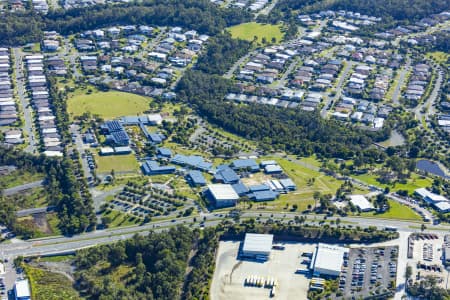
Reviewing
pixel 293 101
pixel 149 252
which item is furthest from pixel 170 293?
pixel 293 101

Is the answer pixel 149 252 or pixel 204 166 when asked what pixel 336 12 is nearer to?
pixel 204 166

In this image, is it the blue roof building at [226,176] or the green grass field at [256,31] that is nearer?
the blue roof building at [226,176]

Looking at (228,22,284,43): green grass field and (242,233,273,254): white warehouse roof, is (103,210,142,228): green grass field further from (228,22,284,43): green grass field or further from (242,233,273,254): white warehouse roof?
(228,22,284,43): green grass field

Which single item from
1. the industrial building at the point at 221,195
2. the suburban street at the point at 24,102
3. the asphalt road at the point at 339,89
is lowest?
the suburban street at the point at 24,102

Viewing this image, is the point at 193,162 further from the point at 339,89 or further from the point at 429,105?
the point at 429,105

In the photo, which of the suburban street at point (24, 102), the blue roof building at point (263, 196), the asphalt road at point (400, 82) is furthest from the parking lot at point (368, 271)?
the suburban street at point (24, 102)

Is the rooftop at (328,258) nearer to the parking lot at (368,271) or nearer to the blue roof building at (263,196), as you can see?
the parking lot at (368,271)
